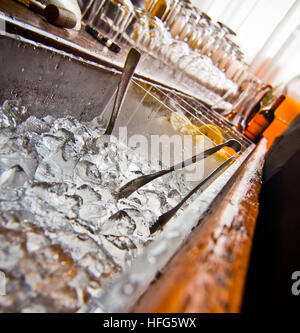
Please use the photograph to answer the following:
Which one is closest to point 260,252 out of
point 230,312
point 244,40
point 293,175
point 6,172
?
point 293,175

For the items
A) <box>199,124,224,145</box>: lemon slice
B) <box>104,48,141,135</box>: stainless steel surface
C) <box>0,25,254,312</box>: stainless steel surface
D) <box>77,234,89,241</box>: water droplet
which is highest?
<box>104,48,141,135</box>: stainless steel surface

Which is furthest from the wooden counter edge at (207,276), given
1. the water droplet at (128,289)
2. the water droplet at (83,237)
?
the water droplet at (83,237)

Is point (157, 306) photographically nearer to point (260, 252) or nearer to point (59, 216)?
point (59, 216)

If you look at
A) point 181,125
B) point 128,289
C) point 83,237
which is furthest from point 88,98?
point 128,289

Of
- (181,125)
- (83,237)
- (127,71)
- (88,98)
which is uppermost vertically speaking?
(127,71)

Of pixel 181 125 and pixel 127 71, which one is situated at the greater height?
pixel 127 71

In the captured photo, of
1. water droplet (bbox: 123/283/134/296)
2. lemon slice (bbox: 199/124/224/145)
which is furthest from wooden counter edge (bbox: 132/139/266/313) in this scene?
lemon slice (bbox: 199/124/224/145)

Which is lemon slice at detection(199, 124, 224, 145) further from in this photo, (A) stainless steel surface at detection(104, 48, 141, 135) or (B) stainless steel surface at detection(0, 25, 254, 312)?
(A) stainless steel surface at detection(104, 48, 141, 135)

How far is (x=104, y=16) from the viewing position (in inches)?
80.7

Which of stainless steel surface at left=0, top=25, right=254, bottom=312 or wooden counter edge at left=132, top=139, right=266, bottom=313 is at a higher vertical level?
wooden counter edge at left=132, top=139, right=266, bottom=313

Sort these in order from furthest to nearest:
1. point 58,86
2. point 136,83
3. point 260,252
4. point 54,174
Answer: point 136,83, point 260,252, point 58,86, point 54,174

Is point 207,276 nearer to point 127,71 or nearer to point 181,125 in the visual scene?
point 127,71

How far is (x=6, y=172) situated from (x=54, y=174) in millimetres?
188

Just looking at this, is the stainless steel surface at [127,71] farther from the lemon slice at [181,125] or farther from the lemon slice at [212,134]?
the lemon slice at [212,134]
